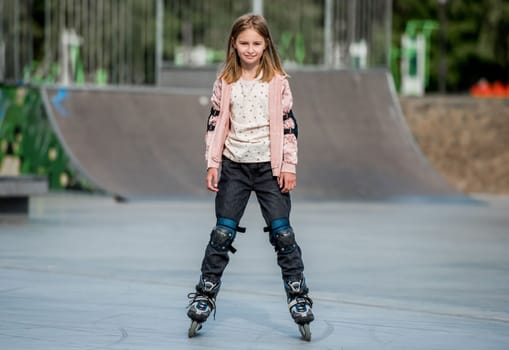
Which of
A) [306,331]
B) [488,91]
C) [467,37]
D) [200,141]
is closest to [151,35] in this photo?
[488,91]

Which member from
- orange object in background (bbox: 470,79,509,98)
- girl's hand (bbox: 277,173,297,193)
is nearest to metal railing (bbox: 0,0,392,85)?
orange object in background (bbox: 470,79,509,98)

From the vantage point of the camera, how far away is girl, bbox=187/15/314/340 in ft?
18.9

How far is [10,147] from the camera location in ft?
55.2

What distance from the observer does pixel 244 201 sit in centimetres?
586

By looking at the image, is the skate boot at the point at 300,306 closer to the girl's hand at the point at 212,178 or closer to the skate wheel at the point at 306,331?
the skate wheel at the point at 306,331

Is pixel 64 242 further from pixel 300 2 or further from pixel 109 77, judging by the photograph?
pixel 300 2

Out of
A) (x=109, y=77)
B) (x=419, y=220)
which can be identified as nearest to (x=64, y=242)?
(x=419, y=220)

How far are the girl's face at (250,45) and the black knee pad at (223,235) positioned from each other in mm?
781

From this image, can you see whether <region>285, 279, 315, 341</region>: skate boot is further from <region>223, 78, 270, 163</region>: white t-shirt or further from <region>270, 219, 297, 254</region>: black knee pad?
<region>223, 78, 270, 163</region>: white t-shirt

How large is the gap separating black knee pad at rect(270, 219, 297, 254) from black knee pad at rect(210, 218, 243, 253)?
0.19 meters

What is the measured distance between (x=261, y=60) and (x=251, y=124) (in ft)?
1.07

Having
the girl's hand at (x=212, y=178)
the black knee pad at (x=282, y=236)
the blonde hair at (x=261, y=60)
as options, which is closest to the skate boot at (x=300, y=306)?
the black knee pad at (x=282, y=236)

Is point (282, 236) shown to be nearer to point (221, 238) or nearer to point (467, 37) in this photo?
point (221, 238)

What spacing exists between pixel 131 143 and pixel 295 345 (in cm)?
1083
